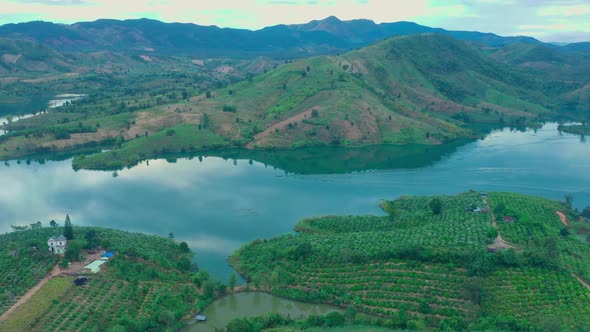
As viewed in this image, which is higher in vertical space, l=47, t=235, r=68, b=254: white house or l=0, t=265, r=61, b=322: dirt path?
l=47, t=235, r=68, b=254: white house

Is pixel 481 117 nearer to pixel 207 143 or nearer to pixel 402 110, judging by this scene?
pixel 402 110

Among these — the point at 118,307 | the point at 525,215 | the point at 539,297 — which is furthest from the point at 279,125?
the point at 539,297

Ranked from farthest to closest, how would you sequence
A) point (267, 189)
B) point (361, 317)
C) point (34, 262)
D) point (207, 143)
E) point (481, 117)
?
point (481, 117) → point (207, 143) → point (267, 189) → point (34, 262) → point (361, 317)

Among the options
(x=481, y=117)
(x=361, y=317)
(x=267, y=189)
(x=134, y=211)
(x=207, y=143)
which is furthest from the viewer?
(x=481, y=117)

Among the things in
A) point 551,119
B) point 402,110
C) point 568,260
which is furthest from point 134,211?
point 551,119

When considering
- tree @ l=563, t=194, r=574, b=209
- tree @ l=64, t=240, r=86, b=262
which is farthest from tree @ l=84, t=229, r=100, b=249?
tree @ l=563, t=194, r=574, b=209

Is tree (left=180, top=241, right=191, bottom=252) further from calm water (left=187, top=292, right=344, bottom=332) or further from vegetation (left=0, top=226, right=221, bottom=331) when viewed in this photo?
calm water (left=187, top=292, right=344, bottom=332)
